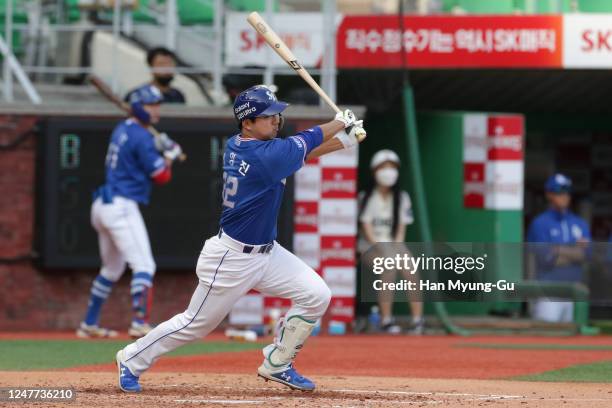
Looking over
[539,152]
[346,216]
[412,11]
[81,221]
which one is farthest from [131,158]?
[539,152]

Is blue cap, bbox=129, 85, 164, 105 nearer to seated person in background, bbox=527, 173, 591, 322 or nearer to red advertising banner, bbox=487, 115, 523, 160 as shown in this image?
red advertising banner, bbox=487, 115, 523, 160

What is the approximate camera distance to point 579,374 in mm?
10492

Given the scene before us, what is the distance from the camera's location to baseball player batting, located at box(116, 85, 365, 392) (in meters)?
8.52

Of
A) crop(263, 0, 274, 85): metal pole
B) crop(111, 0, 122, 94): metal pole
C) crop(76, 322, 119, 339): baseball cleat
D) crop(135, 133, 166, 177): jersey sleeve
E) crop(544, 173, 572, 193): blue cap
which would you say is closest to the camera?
crop(135, 133, 166, 177): jersey sleeve

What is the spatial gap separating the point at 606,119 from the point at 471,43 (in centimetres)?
396

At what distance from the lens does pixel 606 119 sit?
1855cm

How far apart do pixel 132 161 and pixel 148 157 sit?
0.67 ft

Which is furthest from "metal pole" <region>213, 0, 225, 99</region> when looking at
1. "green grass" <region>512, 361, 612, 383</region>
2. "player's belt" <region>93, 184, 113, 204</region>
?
"green grass" <region>512, 361, 612, 383</region>

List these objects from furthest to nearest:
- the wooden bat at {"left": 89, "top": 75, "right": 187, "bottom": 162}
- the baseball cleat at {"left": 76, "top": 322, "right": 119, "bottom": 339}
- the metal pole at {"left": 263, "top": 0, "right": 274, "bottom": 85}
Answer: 1. the metal pole at {"left": 263, "top": 0, "right": 274, "bottom": 85}
2. the wooden bat at {"left": 89, "top": 75, "right": 187, "bottom": 162}
3. the baseball cleat at {"left": 76, "top": 322, "right": 119, "bottom": 339}

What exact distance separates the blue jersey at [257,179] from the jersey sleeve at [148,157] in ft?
13.9

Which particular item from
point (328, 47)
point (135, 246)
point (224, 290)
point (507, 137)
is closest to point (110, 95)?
point (135, 246)

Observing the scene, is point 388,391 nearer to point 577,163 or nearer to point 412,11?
point 412,11

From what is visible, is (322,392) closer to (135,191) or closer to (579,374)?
(579,374)

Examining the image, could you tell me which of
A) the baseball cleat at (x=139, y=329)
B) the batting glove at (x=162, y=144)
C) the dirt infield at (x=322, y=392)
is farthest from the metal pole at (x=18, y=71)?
the dirt infield at (x=322, y=392)
